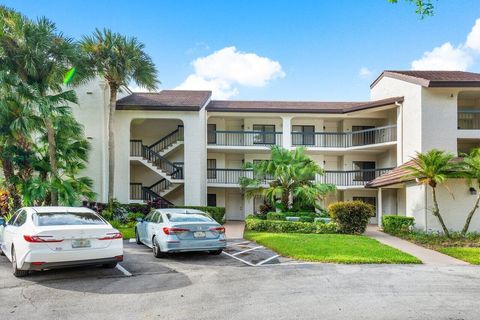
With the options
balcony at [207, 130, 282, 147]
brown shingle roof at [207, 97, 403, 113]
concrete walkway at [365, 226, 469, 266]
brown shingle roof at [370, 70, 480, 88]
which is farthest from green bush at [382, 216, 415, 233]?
balcony at [207, 130, 282, 147]

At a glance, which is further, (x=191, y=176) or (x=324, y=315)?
(x=191, y=176)

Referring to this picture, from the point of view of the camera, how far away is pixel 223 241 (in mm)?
10062

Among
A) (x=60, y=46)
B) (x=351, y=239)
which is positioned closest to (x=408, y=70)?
(x=351, y=239)

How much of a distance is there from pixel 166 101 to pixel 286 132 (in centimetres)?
810

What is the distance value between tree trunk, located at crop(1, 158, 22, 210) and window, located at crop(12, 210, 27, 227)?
9301mm

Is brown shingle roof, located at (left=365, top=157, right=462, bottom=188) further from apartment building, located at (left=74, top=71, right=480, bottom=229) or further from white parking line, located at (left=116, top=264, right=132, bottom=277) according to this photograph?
white parking line, located at (left=116, top=264, right=132, bottom=277)

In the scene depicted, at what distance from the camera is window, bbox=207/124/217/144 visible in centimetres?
2383

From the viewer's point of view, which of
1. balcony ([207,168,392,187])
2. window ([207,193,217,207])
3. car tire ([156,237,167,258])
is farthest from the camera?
window ([207,193,217,207])

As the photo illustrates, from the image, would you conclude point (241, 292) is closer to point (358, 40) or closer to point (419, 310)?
point (419, 310)

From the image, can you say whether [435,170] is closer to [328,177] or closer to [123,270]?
[328,177]

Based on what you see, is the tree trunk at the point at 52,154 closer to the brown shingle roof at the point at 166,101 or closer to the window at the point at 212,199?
the brown shingle roof at the point at 166,101

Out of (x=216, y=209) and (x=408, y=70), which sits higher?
(x=408, y=70)

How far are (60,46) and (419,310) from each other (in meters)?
16.5

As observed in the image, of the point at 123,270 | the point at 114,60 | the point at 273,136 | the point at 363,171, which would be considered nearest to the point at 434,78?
the point at 363,171
